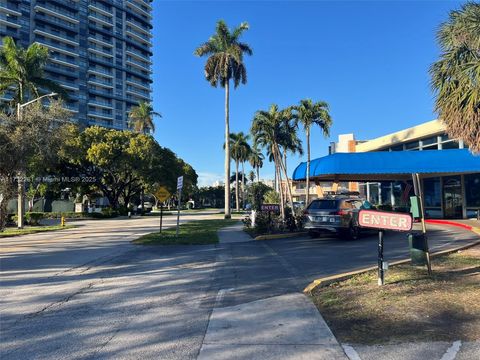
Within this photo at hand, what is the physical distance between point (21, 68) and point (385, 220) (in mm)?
26423

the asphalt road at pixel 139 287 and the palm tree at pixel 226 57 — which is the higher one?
the palm tree at pixel 226 57

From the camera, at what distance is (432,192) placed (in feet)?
94.6

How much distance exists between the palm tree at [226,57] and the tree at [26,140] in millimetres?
19149

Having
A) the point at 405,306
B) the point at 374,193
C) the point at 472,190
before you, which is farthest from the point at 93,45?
the point at 405,306

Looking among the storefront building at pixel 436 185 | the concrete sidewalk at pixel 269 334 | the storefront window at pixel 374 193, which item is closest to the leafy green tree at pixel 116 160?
the storefront window at pixel 374 193

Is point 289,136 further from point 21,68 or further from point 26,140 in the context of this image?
point 21,68

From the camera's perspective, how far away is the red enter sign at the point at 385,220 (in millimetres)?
6844

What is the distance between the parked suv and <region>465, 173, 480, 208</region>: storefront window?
12.1m

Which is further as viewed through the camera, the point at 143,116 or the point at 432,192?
the point at 143,116

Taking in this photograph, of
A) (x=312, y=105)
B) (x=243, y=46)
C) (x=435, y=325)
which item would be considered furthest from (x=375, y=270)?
(x=243, y=46)

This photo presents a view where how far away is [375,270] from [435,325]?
3637 mm

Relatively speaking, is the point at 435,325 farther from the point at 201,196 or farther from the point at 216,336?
the point at 201,196

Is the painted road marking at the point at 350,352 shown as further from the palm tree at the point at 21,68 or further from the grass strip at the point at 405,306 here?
the palm tree at the point at 21,68

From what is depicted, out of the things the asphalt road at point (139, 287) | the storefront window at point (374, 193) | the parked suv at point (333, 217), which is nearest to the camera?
the asphalt road at point (139, 287)
